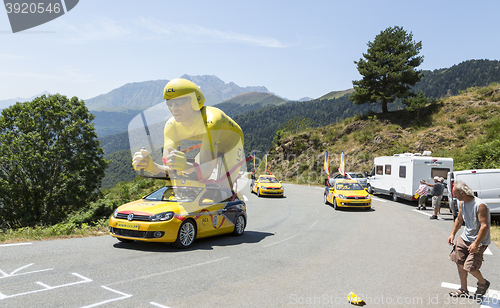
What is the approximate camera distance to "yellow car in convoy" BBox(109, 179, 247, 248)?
7.43 metres

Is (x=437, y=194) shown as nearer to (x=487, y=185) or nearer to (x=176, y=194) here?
(x=487, y=185)

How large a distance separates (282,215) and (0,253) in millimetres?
11014

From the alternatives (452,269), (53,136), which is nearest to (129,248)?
(452,269)

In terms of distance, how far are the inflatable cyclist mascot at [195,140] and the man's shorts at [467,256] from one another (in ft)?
14.4

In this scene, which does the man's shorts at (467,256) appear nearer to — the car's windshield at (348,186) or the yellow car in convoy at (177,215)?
the yellow car in convoy at (177,215)

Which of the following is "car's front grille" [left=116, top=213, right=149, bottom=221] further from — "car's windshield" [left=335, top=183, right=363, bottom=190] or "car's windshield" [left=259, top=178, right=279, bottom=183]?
"car's windshield" [left=259, top=178, right=279, bottom=183]

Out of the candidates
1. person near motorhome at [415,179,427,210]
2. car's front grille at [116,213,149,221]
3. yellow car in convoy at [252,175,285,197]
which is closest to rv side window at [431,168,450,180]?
person near motorhome at [415,179,427,210]

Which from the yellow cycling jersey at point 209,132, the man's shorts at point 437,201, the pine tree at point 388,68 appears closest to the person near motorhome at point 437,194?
the man's shorts at point 437,201

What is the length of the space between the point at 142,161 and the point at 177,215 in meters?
1.90

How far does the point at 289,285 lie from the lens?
209 inches

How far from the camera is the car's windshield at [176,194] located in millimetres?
8125

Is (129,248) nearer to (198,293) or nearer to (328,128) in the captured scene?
(198,293)

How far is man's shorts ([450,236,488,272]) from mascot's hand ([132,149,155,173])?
5.29 m

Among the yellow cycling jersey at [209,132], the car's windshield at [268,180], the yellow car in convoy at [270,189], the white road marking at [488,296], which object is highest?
the yellow cycling jersey at [209,132]
